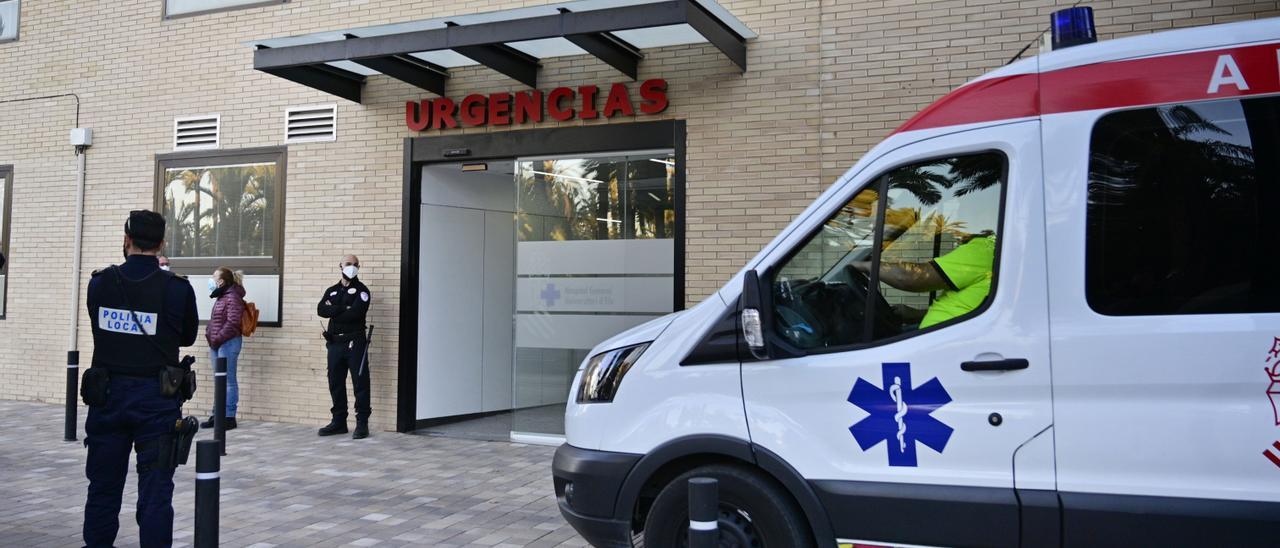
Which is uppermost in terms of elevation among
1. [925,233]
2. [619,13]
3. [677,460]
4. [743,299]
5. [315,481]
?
[619,13]

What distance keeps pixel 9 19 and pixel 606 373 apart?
12.4 meters

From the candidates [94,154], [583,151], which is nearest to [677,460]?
[583,151]

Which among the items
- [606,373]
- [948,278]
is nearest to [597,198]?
[606,373]

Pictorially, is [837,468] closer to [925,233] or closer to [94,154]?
[925,233]

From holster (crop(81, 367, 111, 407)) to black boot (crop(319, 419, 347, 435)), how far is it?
5.20 metres

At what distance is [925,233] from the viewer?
4.32 m

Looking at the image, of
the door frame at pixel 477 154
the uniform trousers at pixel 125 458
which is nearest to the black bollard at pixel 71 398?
the door frame at pixel 477 154

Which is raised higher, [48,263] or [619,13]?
[619,13]

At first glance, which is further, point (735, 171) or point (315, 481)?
point (735, 171)

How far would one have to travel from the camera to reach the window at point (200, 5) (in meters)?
11.3

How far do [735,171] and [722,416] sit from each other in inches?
193

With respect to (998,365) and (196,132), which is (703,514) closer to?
(998,365)

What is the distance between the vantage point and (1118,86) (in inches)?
154

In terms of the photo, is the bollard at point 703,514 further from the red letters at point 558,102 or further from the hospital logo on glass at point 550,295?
the red letters at point 558,102
